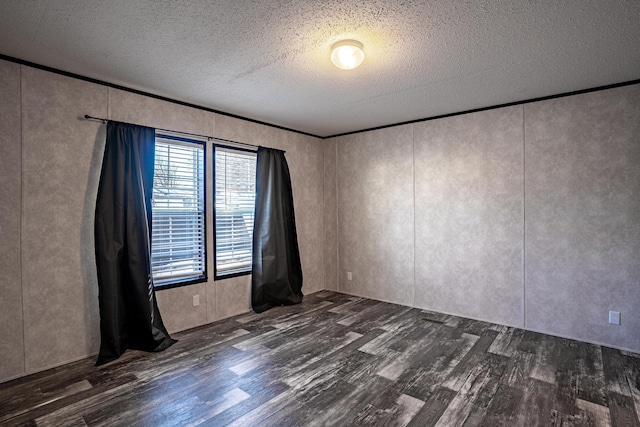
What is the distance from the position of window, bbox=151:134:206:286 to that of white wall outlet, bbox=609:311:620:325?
431 cm

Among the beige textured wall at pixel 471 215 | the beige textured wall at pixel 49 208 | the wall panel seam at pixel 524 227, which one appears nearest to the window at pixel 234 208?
the beige textured wall at pixel 49 208

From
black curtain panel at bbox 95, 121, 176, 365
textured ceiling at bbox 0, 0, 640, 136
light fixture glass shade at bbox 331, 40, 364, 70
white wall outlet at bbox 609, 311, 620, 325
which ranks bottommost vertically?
white wall outlet at bbox 609, 311, 620, 325

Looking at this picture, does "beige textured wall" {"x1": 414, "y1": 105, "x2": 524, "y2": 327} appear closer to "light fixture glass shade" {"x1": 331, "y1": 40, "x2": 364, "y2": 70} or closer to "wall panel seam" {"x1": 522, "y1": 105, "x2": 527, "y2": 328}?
"wall panel seam" {"x1": 522, "y1": 105, "x2": 527, "y2": 328}

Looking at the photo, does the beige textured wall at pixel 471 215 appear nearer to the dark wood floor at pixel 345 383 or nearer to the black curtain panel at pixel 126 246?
the dark wood floor at pixel 345 383

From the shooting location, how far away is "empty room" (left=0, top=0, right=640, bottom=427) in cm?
219

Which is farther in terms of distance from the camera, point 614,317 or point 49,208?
point 614,317

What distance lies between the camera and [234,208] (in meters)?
4.24

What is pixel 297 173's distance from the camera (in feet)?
16.6

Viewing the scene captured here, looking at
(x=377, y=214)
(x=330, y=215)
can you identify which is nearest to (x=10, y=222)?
(x=330, y=215)

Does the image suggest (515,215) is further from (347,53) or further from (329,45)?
(329,45)

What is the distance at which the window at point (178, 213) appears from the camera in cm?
349

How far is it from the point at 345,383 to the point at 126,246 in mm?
2364

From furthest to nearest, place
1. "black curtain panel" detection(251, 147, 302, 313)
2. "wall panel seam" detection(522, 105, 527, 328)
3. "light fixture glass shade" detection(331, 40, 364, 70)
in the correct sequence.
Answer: "black curtain panel" detection(251, 147, 302, 313) → "wall panel seam" detection(522, 105, 527, 328) → "light fixture glass shade" detection(331, 40, 364, 70)

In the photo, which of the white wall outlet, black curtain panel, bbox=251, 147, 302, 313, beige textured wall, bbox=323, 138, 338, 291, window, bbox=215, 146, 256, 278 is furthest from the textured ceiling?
the white wall outlet
